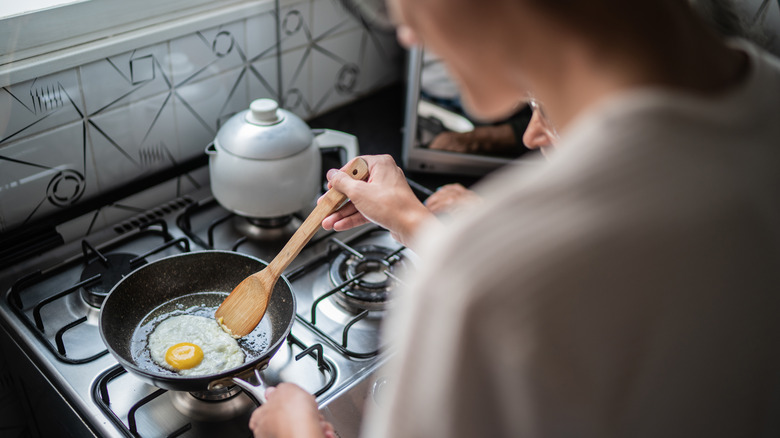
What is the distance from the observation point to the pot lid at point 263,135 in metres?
1.06

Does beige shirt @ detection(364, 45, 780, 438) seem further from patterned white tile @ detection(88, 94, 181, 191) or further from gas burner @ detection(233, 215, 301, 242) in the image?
patterned white tile @ detection(88, 94, 181, 191)

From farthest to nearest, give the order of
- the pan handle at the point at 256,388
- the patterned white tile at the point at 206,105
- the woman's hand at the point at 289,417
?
the patterned white tile at the point at 206,105 < the pan handle at the point at 256,388 < the woman's hand at the point at 289,417

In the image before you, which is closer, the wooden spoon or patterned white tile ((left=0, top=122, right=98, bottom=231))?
the wooden spoon

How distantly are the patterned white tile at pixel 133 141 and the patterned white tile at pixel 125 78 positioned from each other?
0.02 meters

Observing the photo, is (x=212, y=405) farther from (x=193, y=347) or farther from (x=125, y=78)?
(x=125, y=78)

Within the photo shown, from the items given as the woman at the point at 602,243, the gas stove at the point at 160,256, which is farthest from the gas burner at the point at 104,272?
the woman at the point at 602,243

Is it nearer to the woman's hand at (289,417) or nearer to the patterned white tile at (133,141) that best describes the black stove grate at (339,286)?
the woman's hand at (289,417)

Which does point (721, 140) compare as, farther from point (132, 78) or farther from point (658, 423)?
point (132, 78)

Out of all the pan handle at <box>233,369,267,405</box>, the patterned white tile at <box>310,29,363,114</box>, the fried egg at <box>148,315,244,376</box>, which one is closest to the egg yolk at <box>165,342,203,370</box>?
the fried egg at <box>148,315,244,376</box>

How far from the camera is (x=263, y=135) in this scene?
3.51 ft

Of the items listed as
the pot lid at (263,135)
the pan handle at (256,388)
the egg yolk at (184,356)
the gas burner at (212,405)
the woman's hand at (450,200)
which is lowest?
the gas burner at (212,405)

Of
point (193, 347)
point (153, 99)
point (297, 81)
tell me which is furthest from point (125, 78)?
point (193, 347)

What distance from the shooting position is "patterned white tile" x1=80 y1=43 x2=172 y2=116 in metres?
1.08

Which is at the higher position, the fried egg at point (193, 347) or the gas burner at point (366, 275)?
the fried egg at point (193, 347)
